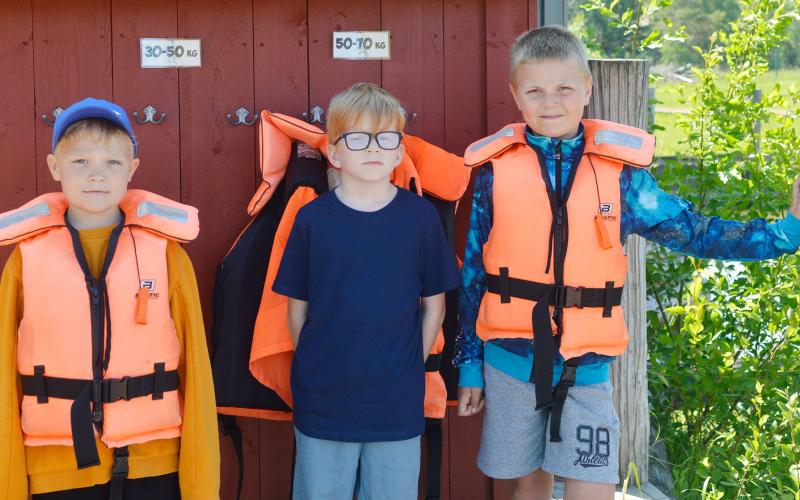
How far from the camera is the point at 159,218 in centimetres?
327

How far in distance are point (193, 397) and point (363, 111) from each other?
106 cm

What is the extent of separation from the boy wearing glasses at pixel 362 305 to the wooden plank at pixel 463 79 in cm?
71

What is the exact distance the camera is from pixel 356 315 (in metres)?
3.31

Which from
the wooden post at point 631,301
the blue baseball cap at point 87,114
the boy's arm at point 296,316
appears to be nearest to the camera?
the blue baseball cap at point 87,114

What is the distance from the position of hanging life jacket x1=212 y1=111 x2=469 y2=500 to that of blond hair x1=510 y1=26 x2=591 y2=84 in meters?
0.51

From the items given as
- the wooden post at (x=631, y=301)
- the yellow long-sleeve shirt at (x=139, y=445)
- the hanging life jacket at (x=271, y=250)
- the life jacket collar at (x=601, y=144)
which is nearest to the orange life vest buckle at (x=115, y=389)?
the yellow long-sleeve shirt at (x=139, y=445)

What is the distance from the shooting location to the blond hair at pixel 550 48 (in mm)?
3428

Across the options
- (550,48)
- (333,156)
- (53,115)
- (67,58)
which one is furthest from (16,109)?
(550,48)

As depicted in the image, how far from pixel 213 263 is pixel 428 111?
103 centimetres

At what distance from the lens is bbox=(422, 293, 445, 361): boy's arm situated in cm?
346

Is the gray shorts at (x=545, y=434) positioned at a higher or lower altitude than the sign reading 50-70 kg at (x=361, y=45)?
Answer: lower

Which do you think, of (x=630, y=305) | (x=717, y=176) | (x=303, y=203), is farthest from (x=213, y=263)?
(x=717, y=176)

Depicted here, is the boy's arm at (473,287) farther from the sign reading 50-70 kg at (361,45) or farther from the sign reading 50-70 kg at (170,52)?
the sign reading 50-70 kg at (170,52)

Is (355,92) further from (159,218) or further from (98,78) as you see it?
(98,78)
